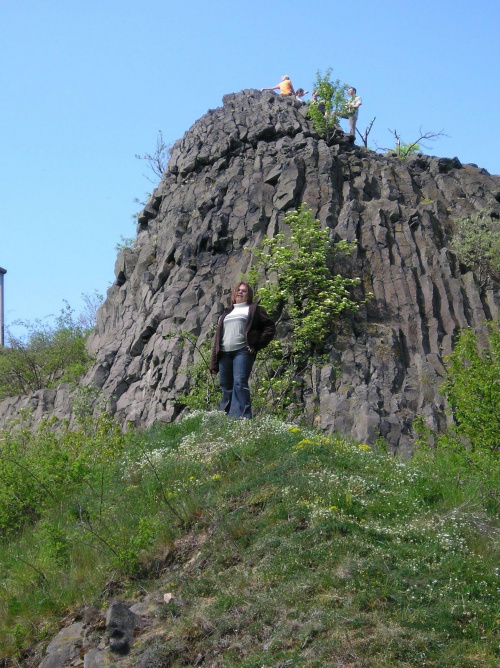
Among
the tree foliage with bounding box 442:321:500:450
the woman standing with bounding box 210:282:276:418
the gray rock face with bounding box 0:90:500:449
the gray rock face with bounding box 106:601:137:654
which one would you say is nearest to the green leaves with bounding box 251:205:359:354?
the gray rock face with bounding box 0:90:500:449

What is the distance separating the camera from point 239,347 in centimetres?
1176

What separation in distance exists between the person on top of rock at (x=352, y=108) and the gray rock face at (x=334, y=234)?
1345mm

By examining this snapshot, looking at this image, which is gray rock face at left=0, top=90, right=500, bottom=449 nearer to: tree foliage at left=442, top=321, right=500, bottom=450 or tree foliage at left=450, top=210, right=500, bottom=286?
tree foliage at left=450, top=210, right=500, bottom=286

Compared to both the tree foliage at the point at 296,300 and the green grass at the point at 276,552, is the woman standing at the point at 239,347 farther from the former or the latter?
the tree foliage at the point at 296,300

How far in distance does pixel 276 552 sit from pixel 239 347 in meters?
4.89

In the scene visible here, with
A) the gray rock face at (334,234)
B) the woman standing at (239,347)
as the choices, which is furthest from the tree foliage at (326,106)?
the woman standing at (239,347)

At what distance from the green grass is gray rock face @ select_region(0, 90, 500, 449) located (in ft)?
18.4

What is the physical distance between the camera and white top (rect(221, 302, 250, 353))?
1177cm

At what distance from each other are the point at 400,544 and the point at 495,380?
462cm

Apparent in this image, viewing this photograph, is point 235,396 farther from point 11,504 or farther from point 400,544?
point 400,544

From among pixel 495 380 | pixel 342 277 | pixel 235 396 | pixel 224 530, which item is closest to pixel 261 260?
pixel 342 277

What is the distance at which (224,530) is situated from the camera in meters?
7.86

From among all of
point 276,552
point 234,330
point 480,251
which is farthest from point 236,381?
point 480,251

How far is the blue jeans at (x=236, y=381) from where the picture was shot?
11555mm
